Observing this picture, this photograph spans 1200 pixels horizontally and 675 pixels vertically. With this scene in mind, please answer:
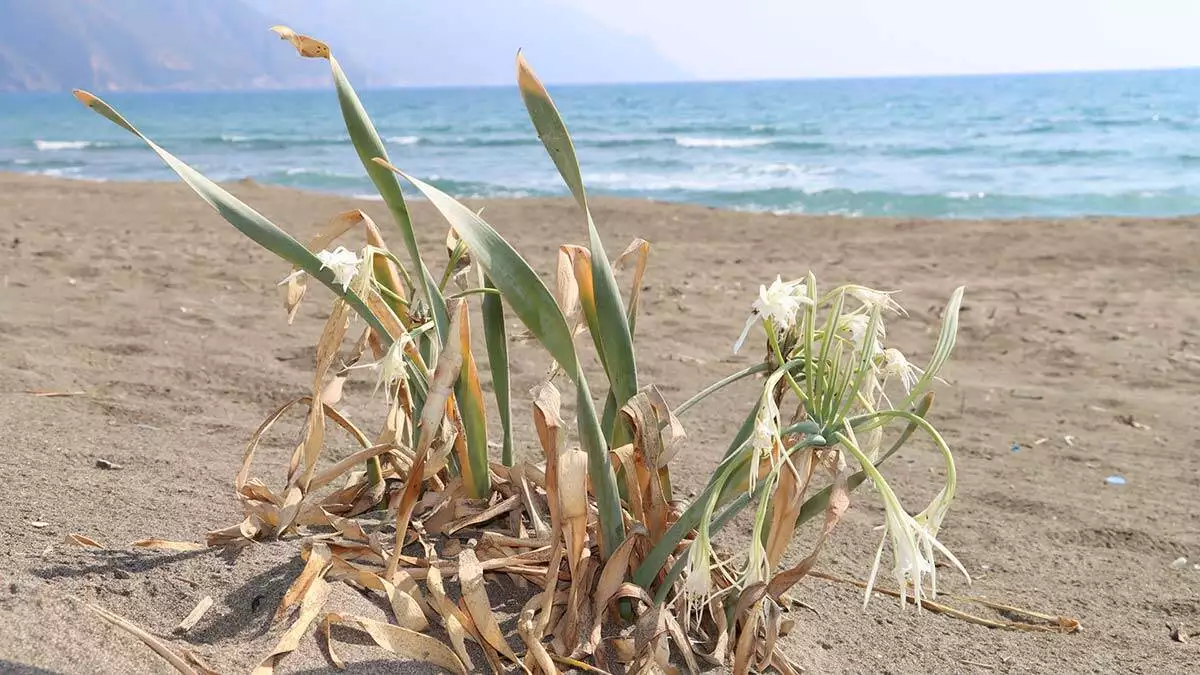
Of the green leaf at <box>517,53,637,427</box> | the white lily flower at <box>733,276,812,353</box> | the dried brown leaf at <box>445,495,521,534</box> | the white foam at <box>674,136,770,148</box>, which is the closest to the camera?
the white lily flower at <box>733,276,812,353</box>

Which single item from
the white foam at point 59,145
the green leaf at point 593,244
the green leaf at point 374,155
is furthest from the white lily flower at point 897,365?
the white foam at point 59,145

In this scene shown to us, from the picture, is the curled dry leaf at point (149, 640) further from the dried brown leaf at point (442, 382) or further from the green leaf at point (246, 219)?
the green leaf at point (246, 219)

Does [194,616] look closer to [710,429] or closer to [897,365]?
[897,365]

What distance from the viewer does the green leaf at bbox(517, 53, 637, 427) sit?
4.90 ft

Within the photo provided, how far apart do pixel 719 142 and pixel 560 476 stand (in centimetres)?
2559

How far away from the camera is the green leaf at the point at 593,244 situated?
58.8 inches

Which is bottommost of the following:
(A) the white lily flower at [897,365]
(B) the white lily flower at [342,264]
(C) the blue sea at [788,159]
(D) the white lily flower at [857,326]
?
(C) the blue sea at [788,159]

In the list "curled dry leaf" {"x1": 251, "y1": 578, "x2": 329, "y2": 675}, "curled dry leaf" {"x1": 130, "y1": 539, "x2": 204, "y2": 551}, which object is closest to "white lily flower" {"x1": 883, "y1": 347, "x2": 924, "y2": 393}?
"curled dry leaf" {"x1": 251, "y1": 578, "x2": 329, "y2": 675}

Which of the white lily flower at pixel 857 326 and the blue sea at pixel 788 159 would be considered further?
the blue sea at pixel 788 159

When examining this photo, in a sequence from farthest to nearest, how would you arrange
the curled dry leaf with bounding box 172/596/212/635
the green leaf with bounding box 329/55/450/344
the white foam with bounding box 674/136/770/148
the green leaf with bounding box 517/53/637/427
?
the white foam with bounding box 674/136/770/148 → the green leaf with bounding box 329/55/450/344 → the curled dry leaf with bounding box 172/596/212/635 → the green leaf with bounding box 517/53/637/427

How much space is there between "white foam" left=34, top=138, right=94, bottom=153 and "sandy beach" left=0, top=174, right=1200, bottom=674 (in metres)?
18.6

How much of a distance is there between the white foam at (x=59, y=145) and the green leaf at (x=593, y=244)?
25464 millimetres

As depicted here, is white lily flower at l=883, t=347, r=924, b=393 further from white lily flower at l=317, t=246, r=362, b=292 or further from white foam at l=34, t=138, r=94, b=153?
white foam at l=34, t=138, r=94, b=153

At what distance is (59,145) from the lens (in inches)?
1022
